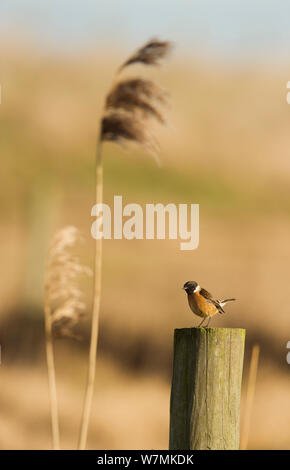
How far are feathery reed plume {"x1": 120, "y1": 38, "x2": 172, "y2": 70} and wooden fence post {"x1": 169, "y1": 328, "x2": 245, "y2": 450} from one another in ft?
6.65

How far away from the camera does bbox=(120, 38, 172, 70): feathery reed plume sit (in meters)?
5.30

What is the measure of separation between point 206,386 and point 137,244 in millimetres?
9217

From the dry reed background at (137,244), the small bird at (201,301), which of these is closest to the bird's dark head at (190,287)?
the small bird at (201,301)

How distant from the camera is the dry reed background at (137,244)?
9.09 metres

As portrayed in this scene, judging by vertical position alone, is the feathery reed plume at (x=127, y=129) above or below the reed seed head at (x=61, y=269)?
above

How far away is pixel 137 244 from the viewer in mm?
13180

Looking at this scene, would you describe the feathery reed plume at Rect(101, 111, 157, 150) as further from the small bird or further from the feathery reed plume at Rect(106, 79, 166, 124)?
the small bird

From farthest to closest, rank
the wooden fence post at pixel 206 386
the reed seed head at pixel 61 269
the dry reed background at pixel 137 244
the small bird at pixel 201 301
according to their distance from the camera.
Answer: the dry reed background at pixel 137 244
the reed seed head at pixel 61 269
the small bird at pixel 201 301
the wooden fence post at pixel 206 386

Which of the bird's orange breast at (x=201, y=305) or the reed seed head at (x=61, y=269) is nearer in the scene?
the bird's orange breast at (x=201, y=305)

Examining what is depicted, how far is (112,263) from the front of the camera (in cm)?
1266

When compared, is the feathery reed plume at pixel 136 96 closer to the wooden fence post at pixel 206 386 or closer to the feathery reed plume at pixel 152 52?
the feathery reed plume at pixel 152 52

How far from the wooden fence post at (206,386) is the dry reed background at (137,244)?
246 cm
